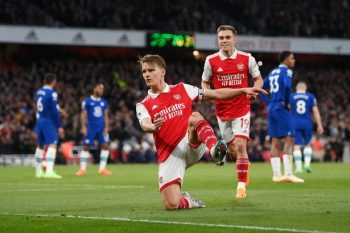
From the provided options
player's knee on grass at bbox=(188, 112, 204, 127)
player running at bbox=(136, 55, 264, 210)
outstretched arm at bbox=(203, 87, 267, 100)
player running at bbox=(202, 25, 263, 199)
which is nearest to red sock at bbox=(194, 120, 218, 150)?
player's knee on grass at bbox=(188, 112, 204, 127)

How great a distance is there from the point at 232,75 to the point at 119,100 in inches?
979

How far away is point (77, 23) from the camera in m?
38.6

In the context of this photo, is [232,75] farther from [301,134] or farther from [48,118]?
[301,134]

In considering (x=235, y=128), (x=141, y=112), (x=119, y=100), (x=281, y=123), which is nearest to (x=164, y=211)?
(x=141, y=112)

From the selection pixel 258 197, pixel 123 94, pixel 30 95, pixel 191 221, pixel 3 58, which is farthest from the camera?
pixel 3 58

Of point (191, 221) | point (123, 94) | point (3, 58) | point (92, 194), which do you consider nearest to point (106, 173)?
point (92, 194)

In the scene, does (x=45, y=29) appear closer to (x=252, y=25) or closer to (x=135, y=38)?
(x=135, y=38)

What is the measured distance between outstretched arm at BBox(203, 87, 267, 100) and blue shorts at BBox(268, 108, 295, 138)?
6.91 metres

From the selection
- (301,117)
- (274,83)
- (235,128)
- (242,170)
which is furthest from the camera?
(301,117)

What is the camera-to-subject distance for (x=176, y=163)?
32.2 feet

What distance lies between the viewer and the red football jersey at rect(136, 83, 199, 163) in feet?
31.9

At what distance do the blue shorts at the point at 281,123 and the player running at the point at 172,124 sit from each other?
6.76 m

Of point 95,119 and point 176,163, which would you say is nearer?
point 176,163

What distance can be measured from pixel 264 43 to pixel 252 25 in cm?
251
